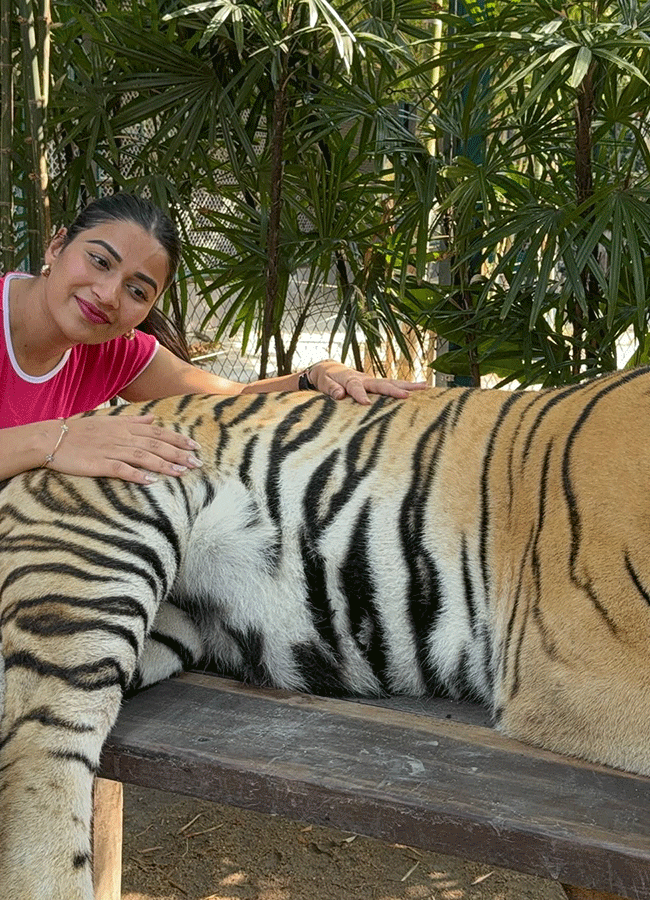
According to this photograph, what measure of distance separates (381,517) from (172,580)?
0.44 m

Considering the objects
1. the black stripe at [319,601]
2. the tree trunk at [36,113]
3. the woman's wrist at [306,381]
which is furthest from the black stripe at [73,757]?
the tree trunk at [36,113]

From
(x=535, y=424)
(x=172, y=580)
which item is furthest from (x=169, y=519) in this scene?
(x=535, y=424)

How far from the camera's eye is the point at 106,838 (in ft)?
7.57

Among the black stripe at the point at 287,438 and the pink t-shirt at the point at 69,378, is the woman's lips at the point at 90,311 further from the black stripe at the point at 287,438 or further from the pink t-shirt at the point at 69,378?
the black stripe at the point at 287,438

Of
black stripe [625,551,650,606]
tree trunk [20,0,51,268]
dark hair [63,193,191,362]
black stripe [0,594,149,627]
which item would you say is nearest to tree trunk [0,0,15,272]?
tree trunk [20,0,51,268]

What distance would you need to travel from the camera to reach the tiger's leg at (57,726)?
1.57 m

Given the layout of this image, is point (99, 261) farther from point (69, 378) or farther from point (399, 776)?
point (399, 776)

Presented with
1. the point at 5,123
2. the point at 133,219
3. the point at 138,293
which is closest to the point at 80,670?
the point at 138,293

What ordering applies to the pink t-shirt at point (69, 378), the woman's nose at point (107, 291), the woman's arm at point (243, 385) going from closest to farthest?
1. the woman's arm at point (243, 385)
2. the woman's nose at point (107, 291)
3. the pink t-shirt at point (69, 378)

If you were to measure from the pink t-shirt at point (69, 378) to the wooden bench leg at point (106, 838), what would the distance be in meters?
1.03

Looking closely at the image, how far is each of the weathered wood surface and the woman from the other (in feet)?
1.77

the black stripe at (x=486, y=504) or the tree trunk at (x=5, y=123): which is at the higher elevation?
the tree trunk at (x=5, y=123)

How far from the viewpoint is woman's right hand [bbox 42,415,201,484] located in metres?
2.04

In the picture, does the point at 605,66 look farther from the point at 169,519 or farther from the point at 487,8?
the point at 169,519
